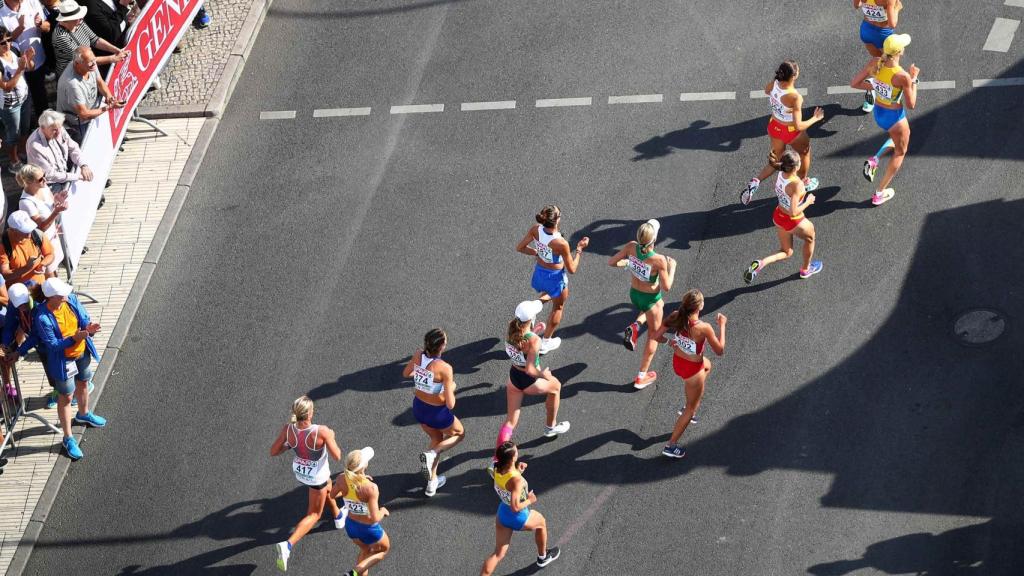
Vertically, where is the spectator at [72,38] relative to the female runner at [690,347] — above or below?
above

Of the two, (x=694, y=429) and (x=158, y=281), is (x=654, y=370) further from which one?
(x=158, y=281)

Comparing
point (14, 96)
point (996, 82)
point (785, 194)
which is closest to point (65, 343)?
point (14, 96)

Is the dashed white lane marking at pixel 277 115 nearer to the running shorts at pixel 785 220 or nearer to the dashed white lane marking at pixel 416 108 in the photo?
the dashed white lane marking at pixel 416 108

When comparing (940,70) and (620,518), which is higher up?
(940,70)

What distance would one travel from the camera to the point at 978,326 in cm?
1340

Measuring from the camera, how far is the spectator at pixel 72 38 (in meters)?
15.7

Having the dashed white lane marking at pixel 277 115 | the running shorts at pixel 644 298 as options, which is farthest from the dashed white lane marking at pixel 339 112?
the running shorts at pixel 644 298

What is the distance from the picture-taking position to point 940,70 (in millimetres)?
16531

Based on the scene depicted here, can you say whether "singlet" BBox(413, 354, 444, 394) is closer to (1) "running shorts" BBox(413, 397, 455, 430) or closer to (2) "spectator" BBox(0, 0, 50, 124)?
(1) "running shorts" BBox(413, 397, 455, 430)

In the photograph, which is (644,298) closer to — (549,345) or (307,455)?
(549,345)

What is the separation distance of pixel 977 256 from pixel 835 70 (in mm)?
3767

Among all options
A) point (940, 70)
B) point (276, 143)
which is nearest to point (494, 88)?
point (276, 143)

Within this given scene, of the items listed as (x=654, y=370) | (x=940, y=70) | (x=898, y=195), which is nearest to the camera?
(x=654, y=370)

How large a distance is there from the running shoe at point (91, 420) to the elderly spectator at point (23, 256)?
1420mm
